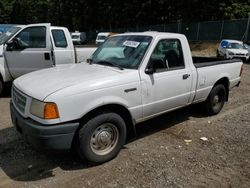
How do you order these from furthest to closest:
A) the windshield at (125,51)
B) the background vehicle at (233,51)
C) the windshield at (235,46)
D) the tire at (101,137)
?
the windshield at (235,46), the background vehicle at (233,51), the windshield at (125,51), the tire at (101,137)

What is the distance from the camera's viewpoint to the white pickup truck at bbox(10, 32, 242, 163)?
387cm

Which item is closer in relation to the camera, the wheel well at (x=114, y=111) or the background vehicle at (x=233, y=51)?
the wheel well at (x=114, y=111)

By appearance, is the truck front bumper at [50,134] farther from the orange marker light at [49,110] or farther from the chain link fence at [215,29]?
the chain link fence at [215,29]

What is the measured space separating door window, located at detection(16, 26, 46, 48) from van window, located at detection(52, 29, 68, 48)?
285 millimetres

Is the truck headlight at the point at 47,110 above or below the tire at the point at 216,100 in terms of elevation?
above

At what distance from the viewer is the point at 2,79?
317 inches

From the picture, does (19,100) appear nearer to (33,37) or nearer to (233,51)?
(33,37)

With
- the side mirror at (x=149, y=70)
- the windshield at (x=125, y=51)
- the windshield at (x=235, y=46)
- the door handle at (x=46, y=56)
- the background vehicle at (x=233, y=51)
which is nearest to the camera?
the side mirror at (x=149, y=70)

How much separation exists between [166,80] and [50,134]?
214cm

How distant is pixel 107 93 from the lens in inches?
166

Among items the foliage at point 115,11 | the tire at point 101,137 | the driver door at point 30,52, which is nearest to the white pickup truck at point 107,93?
the tire at point 101,137

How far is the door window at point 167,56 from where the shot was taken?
4958 mm

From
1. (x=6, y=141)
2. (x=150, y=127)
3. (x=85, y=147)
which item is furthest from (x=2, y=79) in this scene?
(x=85, y=147)

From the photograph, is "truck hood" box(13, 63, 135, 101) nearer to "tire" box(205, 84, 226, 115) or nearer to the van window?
"tire" box(205, 84, 226, 115)
